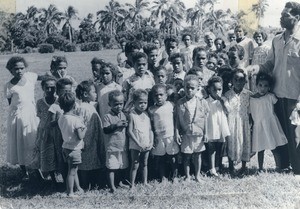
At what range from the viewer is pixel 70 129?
3648mm

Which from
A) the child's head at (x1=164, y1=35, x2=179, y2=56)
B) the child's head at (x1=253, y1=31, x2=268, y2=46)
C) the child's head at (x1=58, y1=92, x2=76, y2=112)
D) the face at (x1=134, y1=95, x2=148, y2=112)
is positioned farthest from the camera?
the child's head at (x1=253, y1=31, x2=268, y2=46)

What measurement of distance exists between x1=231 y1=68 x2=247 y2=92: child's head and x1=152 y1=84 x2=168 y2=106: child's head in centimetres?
89

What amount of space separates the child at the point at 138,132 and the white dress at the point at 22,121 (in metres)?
1.12

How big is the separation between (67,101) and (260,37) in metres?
3.40

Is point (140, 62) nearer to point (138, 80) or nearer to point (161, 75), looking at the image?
point (138, 80)

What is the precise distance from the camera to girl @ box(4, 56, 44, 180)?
4.14m

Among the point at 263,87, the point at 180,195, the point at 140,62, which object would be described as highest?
the point at 140,62

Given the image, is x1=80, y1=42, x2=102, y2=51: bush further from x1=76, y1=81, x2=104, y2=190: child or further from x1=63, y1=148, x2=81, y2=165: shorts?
x1=63, y1=148, x2=81, y2=165: shorts

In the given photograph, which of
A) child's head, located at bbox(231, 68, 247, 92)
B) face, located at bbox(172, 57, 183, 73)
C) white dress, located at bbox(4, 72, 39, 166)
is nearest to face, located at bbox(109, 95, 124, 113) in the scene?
white dress, located at bbox(4, 72, 39, 166)

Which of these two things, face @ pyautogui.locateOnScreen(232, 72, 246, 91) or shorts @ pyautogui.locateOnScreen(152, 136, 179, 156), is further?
face @ pyautogui.locateOnScreen(232, 72, 246, 91)

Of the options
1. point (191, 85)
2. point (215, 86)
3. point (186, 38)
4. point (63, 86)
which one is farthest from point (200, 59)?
point (63, 86)

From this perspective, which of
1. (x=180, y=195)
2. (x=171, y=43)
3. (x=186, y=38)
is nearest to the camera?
(x=180, y=195)

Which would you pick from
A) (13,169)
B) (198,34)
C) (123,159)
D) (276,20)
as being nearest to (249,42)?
(198,34)

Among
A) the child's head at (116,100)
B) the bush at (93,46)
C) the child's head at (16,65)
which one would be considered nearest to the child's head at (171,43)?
the bush at (93,46)
